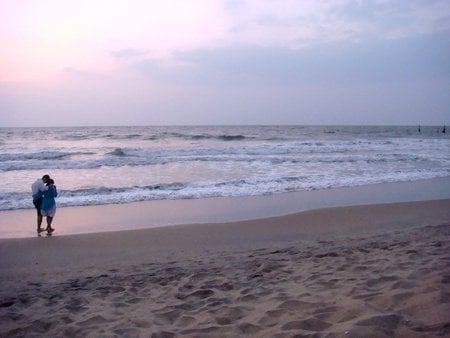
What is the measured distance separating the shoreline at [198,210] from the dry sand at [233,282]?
104cm

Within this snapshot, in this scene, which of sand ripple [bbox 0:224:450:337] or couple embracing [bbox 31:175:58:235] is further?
couple embracing [bbox 31:175:58:235]

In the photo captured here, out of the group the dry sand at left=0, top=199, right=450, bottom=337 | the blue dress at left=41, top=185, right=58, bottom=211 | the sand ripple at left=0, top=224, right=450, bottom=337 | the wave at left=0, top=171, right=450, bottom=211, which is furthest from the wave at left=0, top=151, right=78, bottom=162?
the sand ripple at left=0, top=224, right=450, bottom=337

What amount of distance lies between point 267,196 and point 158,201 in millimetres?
3314

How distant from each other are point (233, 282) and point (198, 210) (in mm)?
5662

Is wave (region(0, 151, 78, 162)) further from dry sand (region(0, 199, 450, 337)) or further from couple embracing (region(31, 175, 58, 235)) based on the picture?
dry sand (region(0, 199, 450, 337))

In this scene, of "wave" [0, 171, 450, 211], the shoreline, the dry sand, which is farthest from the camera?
"wave" [0, 171, 450, 211]

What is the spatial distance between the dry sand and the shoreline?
104 cm

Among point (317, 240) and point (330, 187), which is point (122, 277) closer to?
point (317, 240)

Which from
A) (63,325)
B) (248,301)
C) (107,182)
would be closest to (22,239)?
(63,325)

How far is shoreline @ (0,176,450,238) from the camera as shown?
9.07 m

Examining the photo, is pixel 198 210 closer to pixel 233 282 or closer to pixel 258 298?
pixel 233 282

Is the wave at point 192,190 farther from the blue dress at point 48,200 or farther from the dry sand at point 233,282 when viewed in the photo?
the dry sand at point 233,282

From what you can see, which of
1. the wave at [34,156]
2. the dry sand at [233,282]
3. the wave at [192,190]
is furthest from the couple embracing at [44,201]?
the wave at [34,156]

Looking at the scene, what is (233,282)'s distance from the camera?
485 cm
